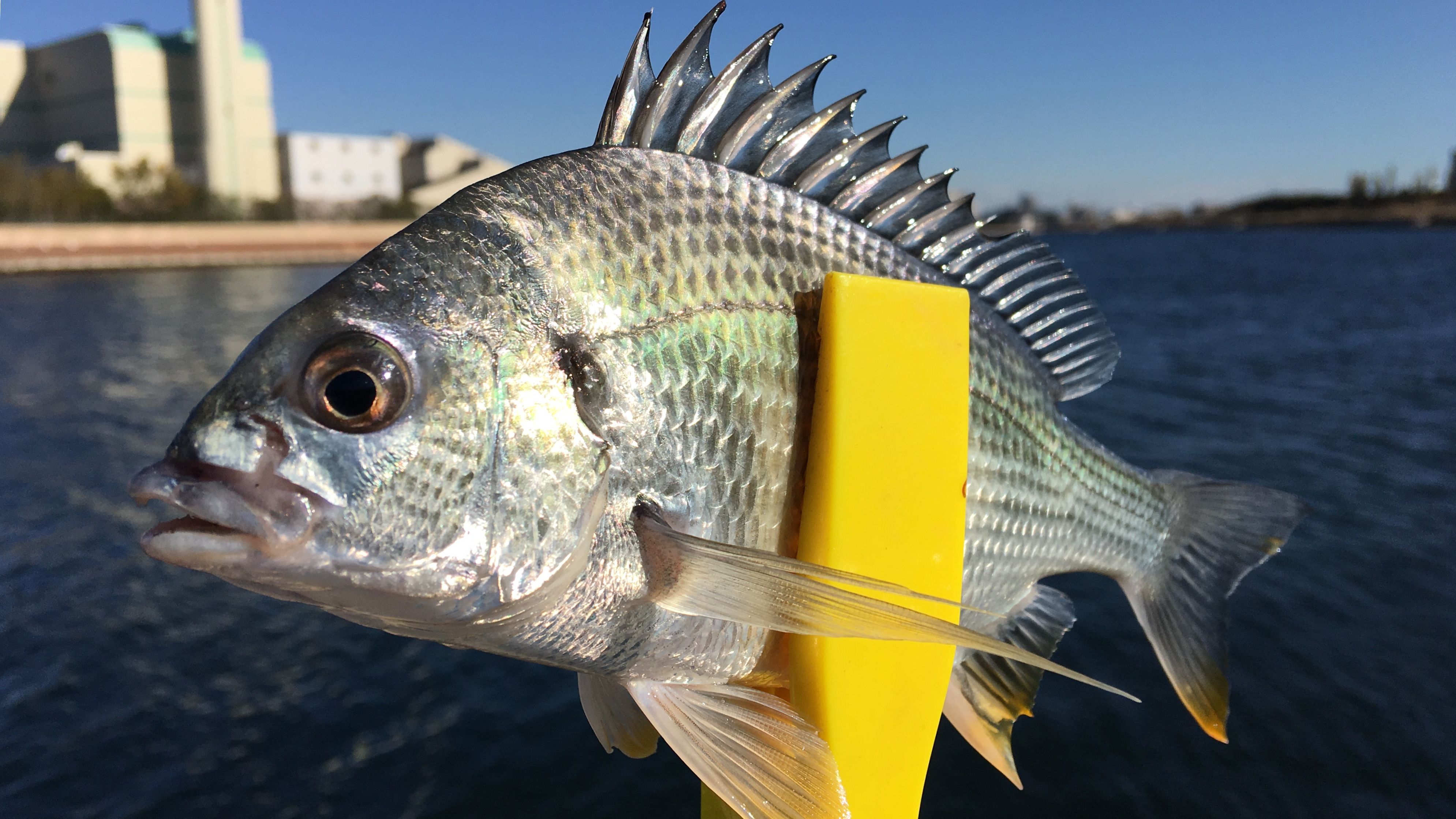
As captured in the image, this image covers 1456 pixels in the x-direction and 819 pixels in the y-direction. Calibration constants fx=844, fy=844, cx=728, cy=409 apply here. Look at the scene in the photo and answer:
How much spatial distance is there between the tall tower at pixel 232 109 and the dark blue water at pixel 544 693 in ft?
186

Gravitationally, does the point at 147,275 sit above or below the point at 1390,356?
above

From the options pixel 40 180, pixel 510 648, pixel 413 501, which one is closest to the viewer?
pixel 413 501

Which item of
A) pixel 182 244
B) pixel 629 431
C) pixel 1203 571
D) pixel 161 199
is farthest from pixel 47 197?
pixel 1203 571

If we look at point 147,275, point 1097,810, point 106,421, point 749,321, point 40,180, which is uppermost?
point 40,180

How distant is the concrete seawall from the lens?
42250mm

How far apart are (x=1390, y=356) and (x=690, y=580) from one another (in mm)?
24255

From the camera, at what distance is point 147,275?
143 ft

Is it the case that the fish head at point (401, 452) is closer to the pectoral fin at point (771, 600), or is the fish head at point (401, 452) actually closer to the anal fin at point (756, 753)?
the pectoral fin at point (771, 600)

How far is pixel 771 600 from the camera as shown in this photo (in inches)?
49.1

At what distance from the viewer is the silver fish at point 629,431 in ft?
3.93

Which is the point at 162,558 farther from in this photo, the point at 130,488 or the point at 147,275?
the point at 147,275

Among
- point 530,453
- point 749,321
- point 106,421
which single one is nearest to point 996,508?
point 749,321

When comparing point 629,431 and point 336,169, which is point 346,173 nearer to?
point 336,169

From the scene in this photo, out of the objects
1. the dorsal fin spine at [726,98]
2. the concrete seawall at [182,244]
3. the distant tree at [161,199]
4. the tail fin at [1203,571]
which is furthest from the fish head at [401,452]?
the distant tree at [161,199]
